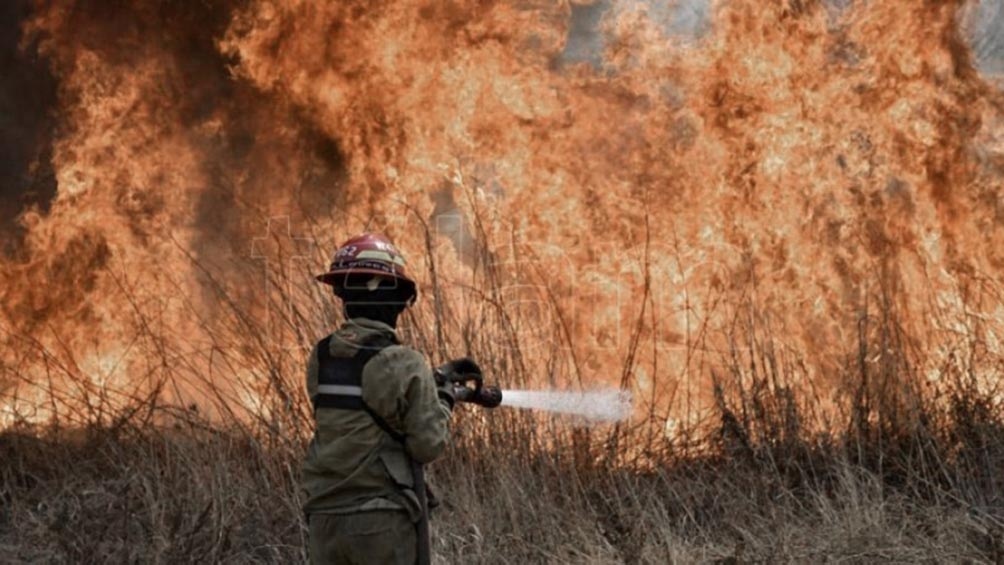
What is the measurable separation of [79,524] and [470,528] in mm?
2369

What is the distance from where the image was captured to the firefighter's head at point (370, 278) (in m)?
4.39

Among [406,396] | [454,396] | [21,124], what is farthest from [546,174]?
[406,396]

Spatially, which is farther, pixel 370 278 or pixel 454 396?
pixel 454 396

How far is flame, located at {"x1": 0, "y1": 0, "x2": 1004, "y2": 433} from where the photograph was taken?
27.0 feet

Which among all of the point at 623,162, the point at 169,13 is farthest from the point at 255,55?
the point at 623,162

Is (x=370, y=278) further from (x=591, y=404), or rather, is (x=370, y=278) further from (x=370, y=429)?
(x=591, y=404)

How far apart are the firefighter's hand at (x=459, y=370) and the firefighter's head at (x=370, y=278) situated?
0.99ft

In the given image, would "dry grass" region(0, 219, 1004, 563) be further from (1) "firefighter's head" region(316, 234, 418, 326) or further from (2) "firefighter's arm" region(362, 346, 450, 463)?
(1) "firefighter's head" region(316, 234, 418, 326)

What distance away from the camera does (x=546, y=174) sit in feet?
29.7

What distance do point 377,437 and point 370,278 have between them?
58cm

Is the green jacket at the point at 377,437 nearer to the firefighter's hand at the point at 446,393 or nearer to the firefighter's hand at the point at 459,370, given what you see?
the firefighter's hand at the point at 446,393

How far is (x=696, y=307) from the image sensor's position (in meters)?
8.73

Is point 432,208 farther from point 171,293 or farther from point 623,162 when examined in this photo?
point 171,293

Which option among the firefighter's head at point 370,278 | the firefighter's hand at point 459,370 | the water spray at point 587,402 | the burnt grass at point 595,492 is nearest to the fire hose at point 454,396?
the firefighter's hand at point 459,370
